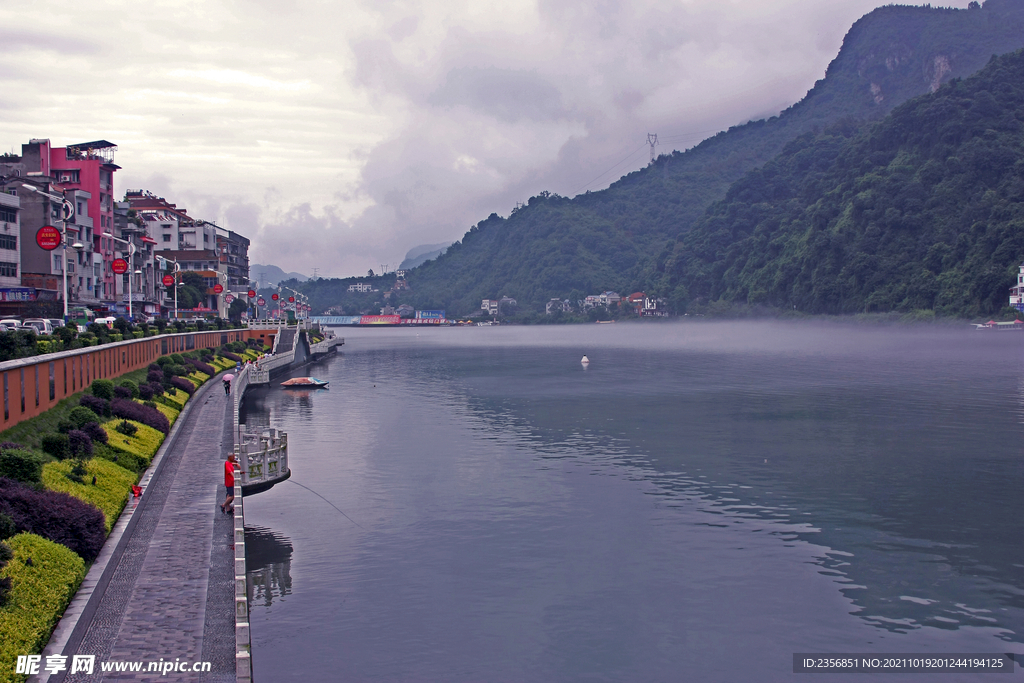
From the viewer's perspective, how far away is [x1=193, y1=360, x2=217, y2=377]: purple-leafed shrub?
67.2 m

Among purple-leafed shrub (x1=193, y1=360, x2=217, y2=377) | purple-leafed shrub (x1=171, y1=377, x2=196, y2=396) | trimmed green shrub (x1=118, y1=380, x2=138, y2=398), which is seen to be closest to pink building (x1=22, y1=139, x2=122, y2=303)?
purple-leafed shrub (x1=193, y1=360, x2=217, y2=377)

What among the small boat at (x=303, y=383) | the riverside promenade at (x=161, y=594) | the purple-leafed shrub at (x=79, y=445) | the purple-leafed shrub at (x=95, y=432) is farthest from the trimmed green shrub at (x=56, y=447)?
the small boat at (x=303, y=383)

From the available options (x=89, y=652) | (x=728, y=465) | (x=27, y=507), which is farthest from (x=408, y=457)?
(x=89, y=652)

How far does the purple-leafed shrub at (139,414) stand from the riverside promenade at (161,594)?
827cm

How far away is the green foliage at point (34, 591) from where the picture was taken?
1375 cm

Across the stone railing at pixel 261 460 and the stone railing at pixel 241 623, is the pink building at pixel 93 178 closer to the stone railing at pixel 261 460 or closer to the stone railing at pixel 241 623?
the stone railing at pixel 261 460

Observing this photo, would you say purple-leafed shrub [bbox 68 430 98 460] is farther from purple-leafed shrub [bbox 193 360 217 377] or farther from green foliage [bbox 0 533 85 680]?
purple-leafed shrub [bbox 193 360 217 377]

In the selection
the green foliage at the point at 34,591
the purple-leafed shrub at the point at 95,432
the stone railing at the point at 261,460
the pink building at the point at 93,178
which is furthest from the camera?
the pink building at the point at 93,178

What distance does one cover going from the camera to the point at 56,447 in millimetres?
24656

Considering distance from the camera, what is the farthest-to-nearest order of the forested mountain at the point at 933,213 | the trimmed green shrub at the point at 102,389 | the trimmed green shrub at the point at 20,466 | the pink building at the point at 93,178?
the forested mountain at the point at 933,213, the pink building at the point at 93,178, the trimmed green shrub at the point at 102,389, the trimmed green shrub at the point at 20,466

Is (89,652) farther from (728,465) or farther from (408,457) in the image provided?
(728,465)

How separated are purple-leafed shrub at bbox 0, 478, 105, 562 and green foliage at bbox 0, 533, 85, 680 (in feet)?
2.73

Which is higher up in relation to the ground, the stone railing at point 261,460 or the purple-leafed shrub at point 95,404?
the purple-leafed shrub at point 95,404

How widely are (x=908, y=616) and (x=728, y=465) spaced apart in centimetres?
1804
